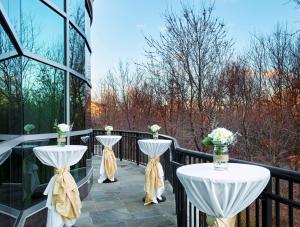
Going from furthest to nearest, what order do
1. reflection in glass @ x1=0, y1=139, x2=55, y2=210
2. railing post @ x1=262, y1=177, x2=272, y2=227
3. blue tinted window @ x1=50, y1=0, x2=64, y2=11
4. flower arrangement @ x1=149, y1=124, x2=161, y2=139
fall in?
flower arrangement @ x1=149, y1=124, x2=161, y2=139
blue tinted window @ x1=50, y1=0, x2=64, y2=11
reflection in glass @ x1=0, y1=139, x2=55, y2=210
railing post @ x1=262, y1=177, x2=272, y2=227

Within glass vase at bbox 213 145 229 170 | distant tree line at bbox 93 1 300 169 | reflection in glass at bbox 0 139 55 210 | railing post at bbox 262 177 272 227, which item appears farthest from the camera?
distant tree line at bbox 93 1 300 169

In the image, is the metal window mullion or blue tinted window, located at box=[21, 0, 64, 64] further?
blue tinted window, located at box=[21, 0, 64, 64]

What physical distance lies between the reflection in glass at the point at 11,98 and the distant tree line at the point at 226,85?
588 cm

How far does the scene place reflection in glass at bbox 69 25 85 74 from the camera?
240 inches

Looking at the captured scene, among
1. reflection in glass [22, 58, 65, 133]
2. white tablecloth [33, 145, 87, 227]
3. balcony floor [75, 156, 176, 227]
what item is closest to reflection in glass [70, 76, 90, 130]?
reflection in glass [22, 58, 65, 133]

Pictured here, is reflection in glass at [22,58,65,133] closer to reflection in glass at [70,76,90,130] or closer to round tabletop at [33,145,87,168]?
round tabletop at [33,145,87,168]

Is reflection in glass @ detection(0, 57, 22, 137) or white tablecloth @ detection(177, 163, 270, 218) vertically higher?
reflection in glass @ detection(0, 57, 22, 137)

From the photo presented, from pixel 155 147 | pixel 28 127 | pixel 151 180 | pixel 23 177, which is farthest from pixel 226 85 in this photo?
pixel 23 177

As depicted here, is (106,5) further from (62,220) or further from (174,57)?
(62,220)

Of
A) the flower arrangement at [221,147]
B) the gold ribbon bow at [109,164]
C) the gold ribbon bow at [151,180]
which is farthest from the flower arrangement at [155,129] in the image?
the flower arrangement at [221,147]

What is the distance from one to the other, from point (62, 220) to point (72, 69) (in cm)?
283

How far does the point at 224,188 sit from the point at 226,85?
29.1ft

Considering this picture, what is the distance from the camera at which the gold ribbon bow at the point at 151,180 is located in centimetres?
559

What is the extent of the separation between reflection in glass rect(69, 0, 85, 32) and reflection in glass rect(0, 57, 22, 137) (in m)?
2.29
